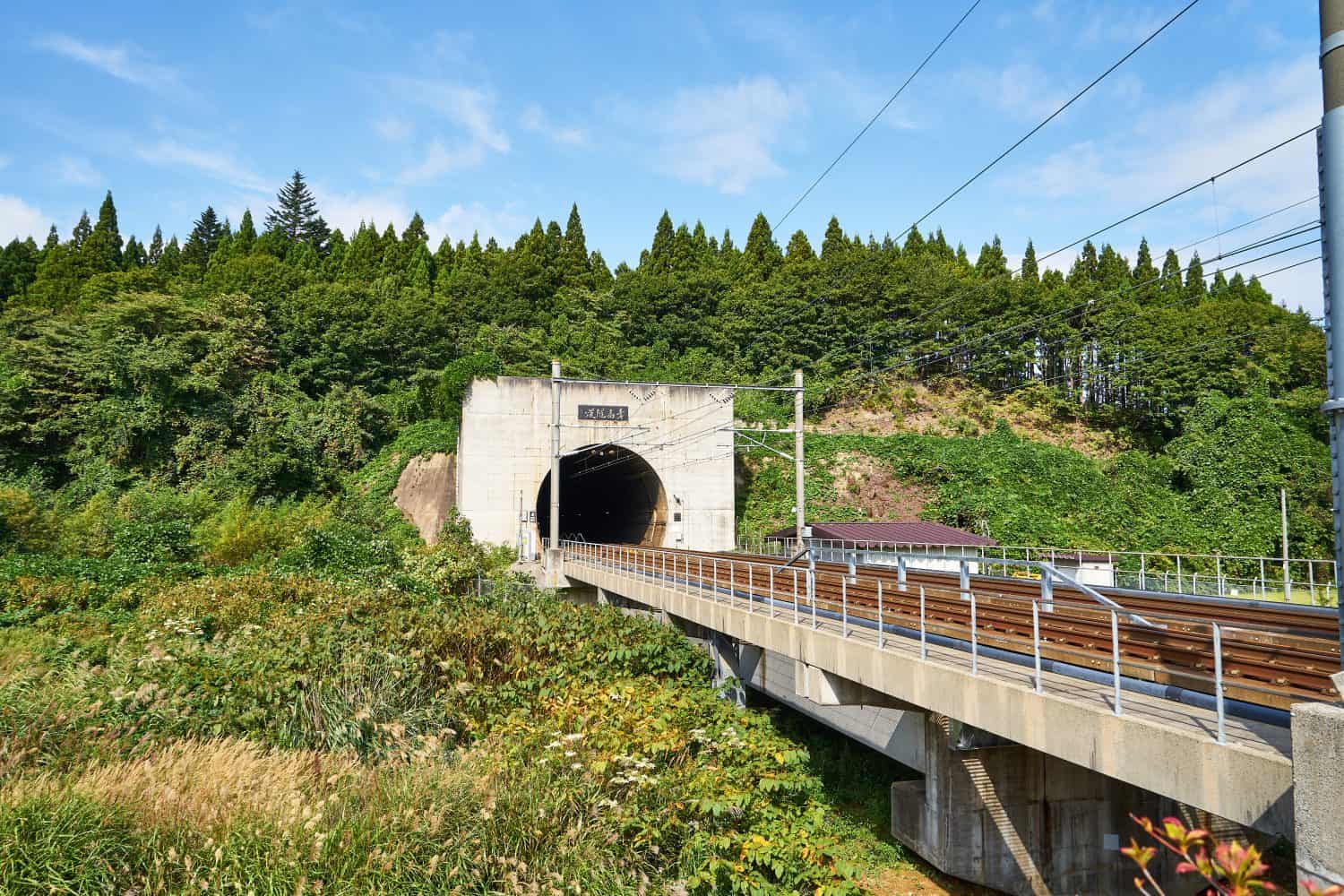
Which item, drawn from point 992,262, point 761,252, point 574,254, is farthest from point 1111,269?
point 574,254

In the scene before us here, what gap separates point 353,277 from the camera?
196 ft

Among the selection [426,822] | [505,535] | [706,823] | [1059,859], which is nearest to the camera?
[426,822]

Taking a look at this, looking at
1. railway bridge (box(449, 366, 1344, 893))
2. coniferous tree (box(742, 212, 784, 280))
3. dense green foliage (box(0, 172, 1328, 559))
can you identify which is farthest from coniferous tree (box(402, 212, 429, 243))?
railway bridge (box(449, 366, 1344, 893))

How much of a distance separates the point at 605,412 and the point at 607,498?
13.8 meters

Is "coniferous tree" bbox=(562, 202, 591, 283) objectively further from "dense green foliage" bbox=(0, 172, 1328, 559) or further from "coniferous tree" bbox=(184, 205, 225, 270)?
"coniferous tree" bbox=(184, 205, 225, 270)

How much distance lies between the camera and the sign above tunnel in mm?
34750

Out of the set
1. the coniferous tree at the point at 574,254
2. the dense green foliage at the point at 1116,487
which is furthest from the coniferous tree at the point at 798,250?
the dense green foliage at the point at 1116,487

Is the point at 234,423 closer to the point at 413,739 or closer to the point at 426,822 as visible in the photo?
the point at 413,739

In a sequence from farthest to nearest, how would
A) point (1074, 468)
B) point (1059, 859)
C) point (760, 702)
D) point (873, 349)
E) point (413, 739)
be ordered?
A: point (873, 349), point (1074, 468), point (760, 702), point (1059, 859), point (413, 739)

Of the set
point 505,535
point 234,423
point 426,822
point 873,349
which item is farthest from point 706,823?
→ point 873,349

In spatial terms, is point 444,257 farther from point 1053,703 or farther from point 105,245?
point 1053,703

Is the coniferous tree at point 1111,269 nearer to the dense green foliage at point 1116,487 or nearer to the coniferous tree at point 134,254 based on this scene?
the dense green foliage at point 1116,487

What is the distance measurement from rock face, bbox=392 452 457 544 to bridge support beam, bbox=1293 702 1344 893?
33394 mm

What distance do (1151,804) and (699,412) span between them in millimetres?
25197
